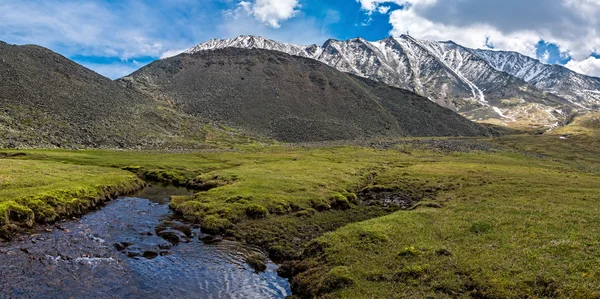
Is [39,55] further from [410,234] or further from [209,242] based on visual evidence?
[410,234]

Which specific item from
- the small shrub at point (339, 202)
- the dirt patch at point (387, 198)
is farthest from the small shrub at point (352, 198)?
the small shrub at point (339, 202)

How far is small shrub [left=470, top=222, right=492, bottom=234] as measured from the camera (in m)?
29.5

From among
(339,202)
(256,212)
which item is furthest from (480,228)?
(256,212)

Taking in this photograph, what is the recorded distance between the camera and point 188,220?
3959 cm

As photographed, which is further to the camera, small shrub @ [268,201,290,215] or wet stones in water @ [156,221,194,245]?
small shrub @ [268,201,290,215]

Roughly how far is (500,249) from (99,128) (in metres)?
151

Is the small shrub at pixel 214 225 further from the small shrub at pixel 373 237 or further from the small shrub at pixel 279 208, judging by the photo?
the small shrub at pixel 373 237

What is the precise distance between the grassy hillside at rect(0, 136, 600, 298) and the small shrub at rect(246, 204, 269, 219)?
122 mm

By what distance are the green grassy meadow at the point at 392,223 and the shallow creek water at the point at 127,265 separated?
9.15 ft

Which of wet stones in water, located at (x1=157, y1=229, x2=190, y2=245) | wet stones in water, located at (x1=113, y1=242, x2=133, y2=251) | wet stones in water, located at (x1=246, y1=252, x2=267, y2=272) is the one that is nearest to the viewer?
wet stones in water, located at (x1=246, y1=252, x2=267, y2=272)

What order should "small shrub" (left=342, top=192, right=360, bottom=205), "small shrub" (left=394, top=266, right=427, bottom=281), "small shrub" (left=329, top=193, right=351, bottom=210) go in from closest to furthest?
"small shrub" (left=394, top=266, right=427, bottom=281) < "small shrub" (left=329, top=193, right=351, bottom=210) < "small shrub" (left=342, top=192, right=360, bottom=205)

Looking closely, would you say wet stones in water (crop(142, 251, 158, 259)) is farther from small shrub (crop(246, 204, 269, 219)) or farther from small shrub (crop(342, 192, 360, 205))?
small shrub (crop(342, 192, 360, 205))

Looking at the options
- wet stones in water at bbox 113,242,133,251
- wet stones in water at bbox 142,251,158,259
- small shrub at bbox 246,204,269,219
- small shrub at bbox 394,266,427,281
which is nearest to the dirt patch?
small shrub at bbox 246,204,269,219

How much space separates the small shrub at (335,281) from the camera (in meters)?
22.2
